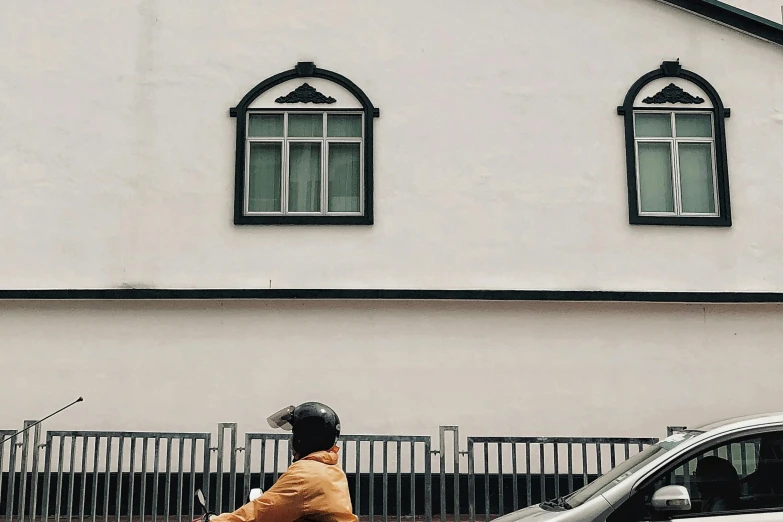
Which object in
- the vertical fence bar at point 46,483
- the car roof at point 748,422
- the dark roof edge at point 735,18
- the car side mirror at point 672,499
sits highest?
the dark roof edge at point 735,18

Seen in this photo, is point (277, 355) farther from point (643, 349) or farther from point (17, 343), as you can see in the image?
point (643, 349)

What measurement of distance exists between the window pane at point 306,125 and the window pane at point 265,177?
0.95 feet

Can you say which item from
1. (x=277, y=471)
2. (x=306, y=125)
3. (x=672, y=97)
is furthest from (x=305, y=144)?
(x=672, y=97)

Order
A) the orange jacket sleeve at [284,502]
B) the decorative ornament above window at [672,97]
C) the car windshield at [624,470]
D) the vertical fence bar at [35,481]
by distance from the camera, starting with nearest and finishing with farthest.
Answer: the orange jacket sleeve at [284,502] < the car windshield at [624,470] < the vertical fence bar at [35,481] < the decorative ornament above window at [672,97]

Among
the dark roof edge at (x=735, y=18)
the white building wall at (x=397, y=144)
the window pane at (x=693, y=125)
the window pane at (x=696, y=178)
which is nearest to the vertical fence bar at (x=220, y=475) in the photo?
the white building wall at (x=397, y=144)

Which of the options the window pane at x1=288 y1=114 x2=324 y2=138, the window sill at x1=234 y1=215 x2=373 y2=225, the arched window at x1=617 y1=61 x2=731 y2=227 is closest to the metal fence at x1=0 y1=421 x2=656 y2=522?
the window sill at x1=234 y1=215 x2=373 y2=225

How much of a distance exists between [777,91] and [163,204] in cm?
848

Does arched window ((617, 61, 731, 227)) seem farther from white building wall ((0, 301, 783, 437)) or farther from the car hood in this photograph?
the car hood

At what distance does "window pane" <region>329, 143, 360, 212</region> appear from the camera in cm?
1140

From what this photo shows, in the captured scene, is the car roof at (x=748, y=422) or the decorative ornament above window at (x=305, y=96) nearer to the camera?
the car roof at (x=748, y=422)

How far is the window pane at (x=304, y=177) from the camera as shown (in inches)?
450

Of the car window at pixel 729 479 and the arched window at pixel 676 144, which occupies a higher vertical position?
the arched window at pixel 676 144

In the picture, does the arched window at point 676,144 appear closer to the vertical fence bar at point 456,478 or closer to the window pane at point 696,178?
the window pane at point 696,178

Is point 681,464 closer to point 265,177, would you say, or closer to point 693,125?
point 693,125
